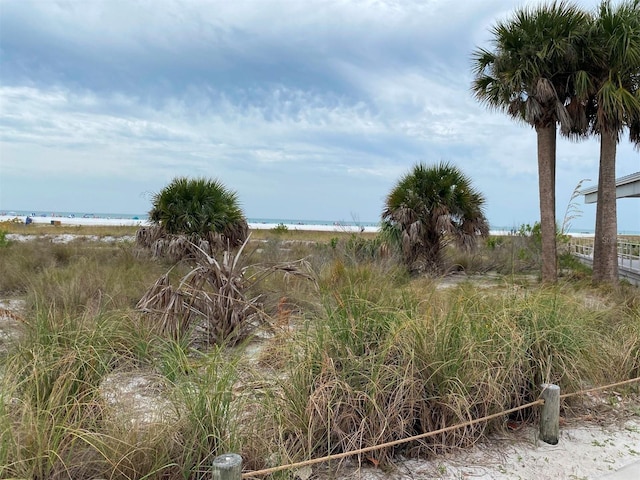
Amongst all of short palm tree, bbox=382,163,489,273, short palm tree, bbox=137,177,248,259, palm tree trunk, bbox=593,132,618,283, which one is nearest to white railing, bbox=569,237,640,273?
palm tree trunk, bbox=593,132,618,283

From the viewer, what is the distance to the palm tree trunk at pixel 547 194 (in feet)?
42.3

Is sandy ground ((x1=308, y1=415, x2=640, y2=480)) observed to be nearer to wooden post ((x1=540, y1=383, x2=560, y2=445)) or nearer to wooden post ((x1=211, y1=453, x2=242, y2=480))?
wooden post ((x1=540, y1=383, x2=560, y2=445))

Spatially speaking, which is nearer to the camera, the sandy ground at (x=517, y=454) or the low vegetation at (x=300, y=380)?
the low vegetation at (x=300, y=380)

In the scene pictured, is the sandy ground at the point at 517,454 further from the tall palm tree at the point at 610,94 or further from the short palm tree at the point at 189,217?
the tall palm tree at the point at 610,94

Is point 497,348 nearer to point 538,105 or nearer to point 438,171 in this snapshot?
point 538,105

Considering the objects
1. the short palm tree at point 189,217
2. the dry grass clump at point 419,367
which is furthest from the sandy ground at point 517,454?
the short palm tree at point 189,217

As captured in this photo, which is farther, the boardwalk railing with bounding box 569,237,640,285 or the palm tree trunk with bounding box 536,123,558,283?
the boardwalk railing with bounding box 569,237,640,285

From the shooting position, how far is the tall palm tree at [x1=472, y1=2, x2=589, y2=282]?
1199 centimetres

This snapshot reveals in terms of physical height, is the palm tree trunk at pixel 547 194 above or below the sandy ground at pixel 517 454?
above

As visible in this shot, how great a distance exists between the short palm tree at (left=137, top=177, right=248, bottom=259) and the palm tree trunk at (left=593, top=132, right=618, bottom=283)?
992 centimetres

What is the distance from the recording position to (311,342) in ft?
12.5

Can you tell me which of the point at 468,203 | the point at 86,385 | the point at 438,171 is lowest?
the point at 86,385

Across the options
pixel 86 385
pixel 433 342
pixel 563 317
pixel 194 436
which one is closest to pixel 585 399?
pixel 563 317

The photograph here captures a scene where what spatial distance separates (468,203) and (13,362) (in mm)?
13369
